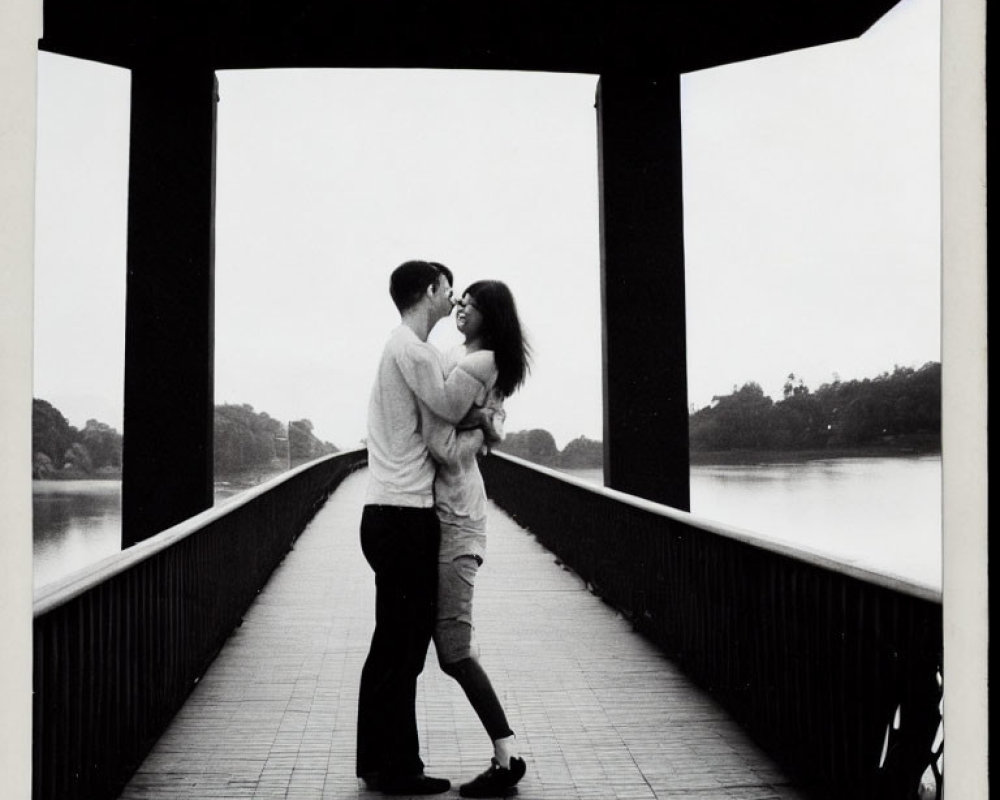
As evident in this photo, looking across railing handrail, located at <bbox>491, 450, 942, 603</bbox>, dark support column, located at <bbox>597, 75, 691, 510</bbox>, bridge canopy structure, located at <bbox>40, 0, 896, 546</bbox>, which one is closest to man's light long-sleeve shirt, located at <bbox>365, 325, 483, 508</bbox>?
railing handrail, located at <bbox>491, 450, 942, 603</bbox>

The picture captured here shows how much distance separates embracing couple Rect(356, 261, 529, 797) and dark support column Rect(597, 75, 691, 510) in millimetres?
4690

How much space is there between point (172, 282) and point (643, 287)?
3.10 m

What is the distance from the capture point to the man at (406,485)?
296 cm

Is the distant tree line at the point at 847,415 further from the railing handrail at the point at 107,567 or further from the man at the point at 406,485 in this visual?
the railing handrail at the point at 107,567

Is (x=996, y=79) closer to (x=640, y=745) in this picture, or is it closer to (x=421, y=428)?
(x=421, y=428)

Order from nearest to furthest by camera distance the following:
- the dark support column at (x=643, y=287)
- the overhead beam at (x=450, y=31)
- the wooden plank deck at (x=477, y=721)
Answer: the wooden plank deck at (x=477, y=721)
the overhead beam at (x=450, y=31)
the dark support column at (x=643, y=287)

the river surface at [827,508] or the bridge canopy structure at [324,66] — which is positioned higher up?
the bridge canopy structure at [324,66]

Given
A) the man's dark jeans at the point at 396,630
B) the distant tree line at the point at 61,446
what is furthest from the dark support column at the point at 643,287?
the distant tree line at the point at 61,446

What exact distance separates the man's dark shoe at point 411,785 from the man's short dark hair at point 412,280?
129 cm

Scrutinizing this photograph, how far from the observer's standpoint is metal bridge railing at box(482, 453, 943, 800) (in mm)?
2518

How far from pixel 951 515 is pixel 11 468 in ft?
5.34

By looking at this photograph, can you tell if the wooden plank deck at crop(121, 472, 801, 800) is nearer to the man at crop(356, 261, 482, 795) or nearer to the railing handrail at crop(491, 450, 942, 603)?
the man at crop(356, 261, 482, 795)

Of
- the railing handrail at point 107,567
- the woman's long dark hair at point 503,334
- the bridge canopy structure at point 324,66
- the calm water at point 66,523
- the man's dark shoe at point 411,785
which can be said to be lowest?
the man's dark shoe at point 411,785

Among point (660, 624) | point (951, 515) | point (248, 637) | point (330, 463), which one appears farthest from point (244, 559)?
point (330, 463)
